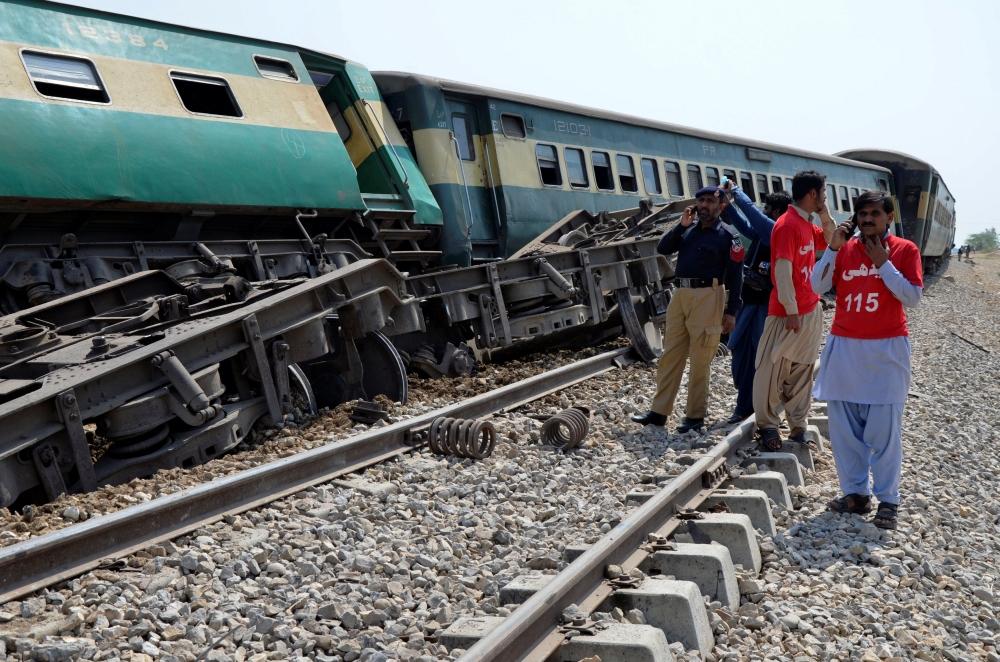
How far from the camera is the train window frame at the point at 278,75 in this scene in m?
9.23

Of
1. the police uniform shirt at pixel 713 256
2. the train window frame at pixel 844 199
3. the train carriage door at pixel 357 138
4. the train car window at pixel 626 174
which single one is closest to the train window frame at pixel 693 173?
the train car window at pixel 626 174

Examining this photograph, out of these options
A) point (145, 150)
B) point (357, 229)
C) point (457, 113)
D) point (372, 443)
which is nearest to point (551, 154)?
point (457, 113)

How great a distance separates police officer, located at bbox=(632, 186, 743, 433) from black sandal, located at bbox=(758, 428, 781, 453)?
97 cm

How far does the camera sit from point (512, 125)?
12.4 meters

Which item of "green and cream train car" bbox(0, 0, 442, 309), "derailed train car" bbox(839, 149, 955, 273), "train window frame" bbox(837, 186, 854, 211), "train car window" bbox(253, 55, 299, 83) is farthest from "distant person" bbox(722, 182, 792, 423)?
"derailed train car" bbox(839, 149, 955, 273)

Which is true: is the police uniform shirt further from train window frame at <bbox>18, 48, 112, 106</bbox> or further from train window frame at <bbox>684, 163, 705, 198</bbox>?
train window frame at <bbox>684, 163, 705, 198</bbox>

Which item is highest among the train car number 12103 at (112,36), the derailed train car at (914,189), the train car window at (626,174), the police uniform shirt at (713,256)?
the train car number 12103 at (112,36)

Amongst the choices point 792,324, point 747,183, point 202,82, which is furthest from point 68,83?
point 747,183

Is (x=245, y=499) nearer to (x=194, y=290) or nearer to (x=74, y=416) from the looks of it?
(x=74, y=416)

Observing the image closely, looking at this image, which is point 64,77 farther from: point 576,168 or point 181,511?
point 576,168

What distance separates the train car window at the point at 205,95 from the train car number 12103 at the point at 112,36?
0.31 metres

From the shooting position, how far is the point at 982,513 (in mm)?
5629

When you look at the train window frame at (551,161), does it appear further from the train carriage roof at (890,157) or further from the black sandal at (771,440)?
the train carriage roof at (890,157)

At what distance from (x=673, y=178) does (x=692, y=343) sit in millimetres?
9644
